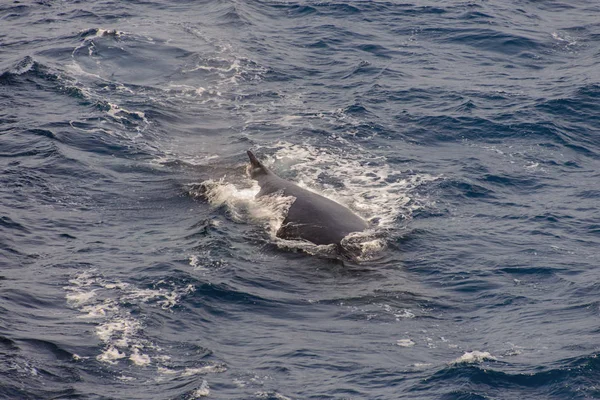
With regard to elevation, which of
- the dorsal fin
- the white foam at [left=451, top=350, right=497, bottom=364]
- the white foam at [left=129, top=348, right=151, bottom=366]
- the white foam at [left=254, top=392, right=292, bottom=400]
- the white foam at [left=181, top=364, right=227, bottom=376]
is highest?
the dorsal fin

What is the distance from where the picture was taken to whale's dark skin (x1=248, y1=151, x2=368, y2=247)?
101 ft

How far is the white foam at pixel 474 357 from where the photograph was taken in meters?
23.2

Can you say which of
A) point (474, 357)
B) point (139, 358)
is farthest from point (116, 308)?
point (474, 357)

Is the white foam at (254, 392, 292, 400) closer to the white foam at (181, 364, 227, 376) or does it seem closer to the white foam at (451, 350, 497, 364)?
the white foam at (181, 364, 227, 376)

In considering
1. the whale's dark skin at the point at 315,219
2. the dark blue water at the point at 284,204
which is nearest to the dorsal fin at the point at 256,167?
the dark blue water at the point at 284,204

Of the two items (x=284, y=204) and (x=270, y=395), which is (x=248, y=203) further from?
(x=270, y=395)

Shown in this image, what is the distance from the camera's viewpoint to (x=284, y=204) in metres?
33.1

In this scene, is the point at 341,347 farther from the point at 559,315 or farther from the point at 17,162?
the point at 17,162

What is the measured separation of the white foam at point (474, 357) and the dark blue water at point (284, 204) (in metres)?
0.16

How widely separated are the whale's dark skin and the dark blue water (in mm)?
669

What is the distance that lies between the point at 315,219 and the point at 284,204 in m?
1.97

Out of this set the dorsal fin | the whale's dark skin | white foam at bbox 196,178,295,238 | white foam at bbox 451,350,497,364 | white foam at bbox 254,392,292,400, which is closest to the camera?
white foam at bbox 254,392,292,400

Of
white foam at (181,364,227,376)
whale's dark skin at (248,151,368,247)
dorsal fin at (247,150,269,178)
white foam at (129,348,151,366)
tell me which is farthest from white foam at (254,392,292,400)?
dorsal fin at (247,150,269,178)

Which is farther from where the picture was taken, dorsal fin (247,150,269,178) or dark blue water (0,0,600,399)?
dorsal fin (247,150,269,178)
